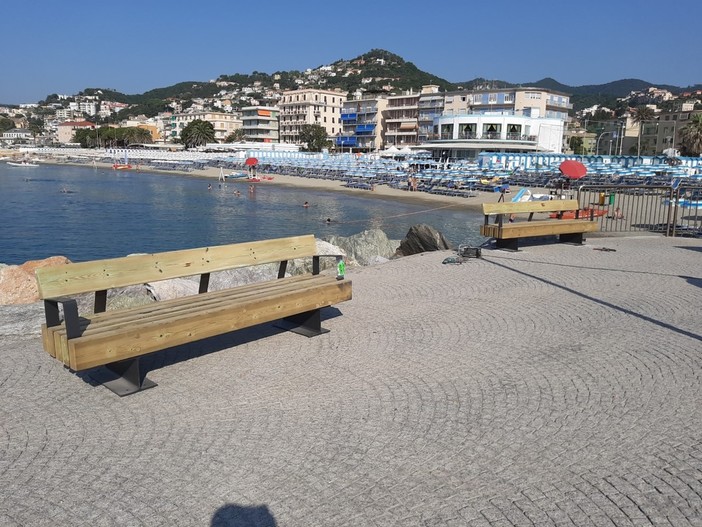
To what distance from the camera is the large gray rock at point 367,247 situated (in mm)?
14023

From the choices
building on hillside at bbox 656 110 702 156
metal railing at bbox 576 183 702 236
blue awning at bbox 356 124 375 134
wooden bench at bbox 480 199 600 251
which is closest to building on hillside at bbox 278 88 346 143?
blue awning at bbox 356 124 375 134

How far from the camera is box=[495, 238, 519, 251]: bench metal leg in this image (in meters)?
11.7

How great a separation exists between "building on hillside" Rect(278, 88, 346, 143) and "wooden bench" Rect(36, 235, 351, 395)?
416ft

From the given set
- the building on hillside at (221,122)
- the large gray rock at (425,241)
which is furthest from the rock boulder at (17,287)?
the building on hillside at (221,122)

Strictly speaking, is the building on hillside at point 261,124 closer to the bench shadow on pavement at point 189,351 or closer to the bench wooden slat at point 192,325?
the bench shadow on pavement at point 189,351

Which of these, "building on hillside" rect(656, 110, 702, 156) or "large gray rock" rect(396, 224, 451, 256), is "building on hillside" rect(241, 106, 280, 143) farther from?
"large gray rock" rect(396, 224, 451, 256)

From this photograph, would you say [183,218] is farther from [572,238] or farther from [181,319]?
[181,319]

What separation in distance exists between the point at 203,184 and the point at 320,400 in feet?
205

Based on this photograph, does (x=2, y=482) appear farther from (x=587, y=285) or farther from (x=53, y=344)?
(x=587, y=285)

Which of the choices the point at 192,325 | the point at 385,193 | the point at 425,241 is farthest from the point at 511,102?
the point at 192,325

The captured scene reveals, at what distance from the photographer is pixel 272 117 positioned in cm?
13988

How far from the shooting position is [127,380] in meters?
4.96

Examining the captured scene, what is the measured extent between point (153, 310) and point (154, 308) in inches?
2.3

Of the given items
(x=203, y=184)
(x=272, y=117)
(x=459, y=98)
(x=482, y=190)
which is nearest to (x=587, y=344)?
(x=482, y=190)
